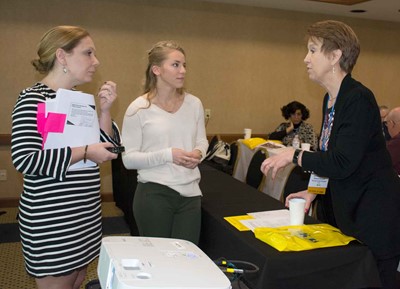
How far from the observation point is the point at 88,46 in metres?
1.64

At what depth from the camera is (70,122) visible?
1.53 meters

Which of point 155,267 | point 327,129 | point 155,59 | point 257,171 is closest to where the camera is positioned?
point 155,267

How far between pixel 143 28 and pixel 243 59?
1.47 m

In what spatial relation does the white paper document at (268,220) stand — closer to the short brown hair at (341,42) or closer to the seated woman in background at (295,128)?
the short brown hair at (341,42)

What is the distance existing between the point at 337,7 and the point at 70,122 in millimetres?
4893

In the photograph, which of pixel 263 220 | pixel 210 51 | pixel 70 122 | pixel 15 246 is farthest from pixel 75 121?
pixel 210 51

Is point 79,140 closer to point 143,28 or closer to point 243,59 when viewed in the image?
point 143,28

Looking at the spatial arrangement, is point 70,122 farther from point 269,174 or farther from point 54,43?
point 269,174

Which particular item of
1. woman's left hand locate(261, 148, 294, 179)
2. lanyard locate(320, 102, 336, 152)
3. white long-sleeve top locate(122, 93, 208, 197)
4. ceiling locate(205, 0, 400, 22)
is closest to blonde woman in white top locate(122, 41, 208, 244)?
white long-sleeve top locate(122, 93, 208, 197)

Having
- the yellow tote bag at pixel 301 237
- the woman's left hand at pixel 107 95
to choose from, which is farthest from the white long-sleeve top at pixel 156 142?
the yellow tote bag at pixel 301 237

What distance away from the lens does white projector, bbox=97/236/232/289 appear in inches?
35.5

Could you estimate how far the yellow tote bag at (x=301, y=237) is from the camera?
156 cm

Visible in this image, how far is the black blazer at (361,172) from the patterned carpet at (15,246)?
2035 millimetres

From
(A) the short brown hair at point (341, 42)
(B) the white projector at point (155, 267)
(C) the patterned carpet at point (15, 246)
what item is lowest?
(C) the patterned carpet at point (15, 246)
